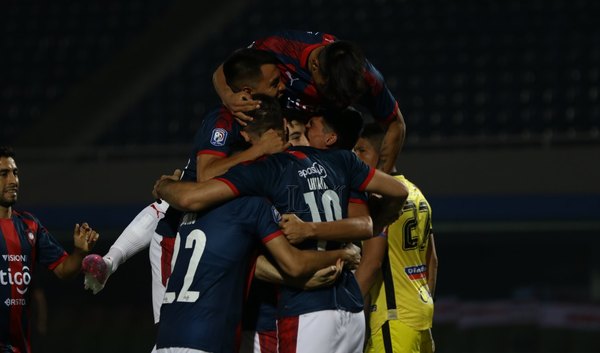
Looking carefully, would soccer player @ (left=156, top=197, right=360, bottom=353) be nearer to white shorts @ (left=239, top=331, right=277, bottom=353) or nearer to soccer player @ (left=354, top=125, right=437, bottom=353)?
white shorts @ (left=239, top=331, right=277, bottom=353)

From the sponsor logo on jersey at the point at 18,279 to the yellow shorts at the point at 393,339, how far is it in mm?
2191

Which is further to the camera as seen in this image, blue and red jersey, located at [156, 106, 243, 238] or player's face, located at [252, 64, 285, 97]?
player's face, located at [252, 64, 285, 97]

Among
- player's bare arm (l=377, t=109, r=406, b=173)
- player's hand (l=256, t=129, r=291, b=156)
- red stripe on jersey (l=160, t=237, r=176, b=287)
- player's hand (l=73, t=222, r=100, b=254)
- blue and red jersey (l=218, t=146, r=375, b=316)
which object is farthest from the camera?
player's hand (l=73, t=222, r=100, b=254)

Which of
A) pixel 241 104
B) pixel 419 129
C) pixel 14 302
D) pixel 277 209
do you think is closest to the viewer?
pixel 277 209

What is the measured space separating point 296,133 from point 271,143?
0.34 m

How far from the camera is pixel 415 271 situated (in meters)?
6.11

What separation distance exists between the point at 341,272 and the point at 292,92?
1.07 m

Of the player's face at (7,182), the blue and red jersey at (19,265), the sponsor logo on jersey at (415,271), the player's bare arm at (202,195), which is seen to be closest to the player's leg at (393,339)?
the sponsor logo on jersey at (415,271)

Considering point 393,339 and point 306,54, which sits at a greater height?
point 306,54

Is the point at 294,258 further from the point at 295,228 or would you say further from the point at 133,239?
the point at 133,239

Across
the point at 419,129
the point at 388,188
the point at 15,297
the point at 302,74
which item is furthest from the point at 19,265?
the point at 419,129

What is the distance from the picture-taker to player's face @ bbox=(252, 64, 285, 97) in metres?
5.17

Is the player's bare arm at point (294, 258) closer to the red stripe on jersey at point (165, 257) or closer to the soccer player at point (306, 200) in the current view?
the soccer player at point (306, 200)

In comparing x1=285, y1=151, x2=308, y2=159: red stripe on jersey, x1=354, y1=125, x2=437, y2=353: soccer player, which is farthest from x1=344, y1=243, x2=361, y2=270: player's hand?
x1=354, y1=125, x2=437, y2=353: soccer player
